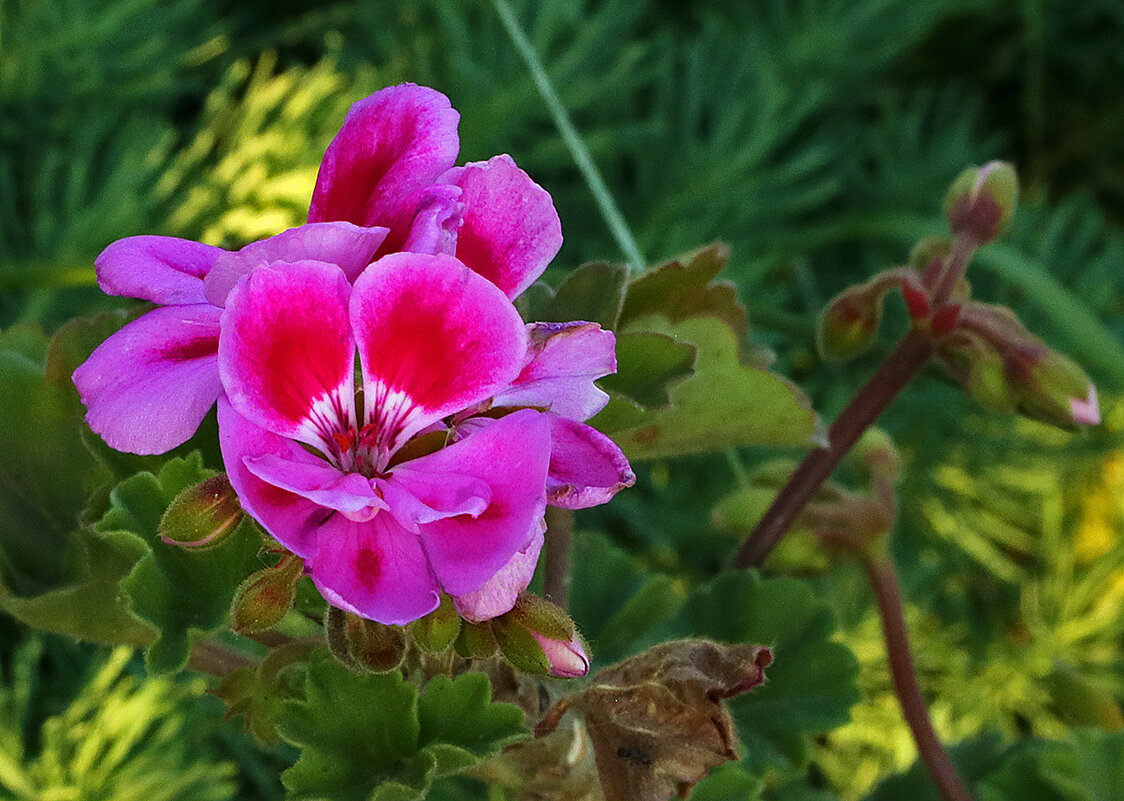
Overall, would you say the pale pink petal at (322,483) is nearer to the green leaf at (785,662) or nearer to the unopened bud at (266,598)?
the unopened bud at (266,598)

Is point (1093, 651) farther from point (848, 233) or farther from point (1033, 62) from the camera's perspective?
point (1033, 62)

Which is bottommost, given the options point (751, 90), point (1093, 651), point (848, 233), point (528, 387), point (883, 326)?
point (1093, 651)

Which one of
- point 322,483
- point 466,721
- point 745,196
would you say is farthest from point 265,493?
point 745,196

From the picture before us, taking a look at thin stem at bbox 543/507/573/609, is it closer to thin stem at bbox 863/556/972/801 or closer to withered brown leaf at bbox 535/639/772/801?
withered brown leaf at bbox 535/639/772/801

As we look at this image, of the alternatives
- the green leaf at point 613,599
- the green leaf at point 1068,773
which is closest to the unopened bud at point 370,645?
the green leaf at point 613,599

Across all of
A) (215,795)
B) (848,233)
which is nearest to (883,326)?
(848,233)
